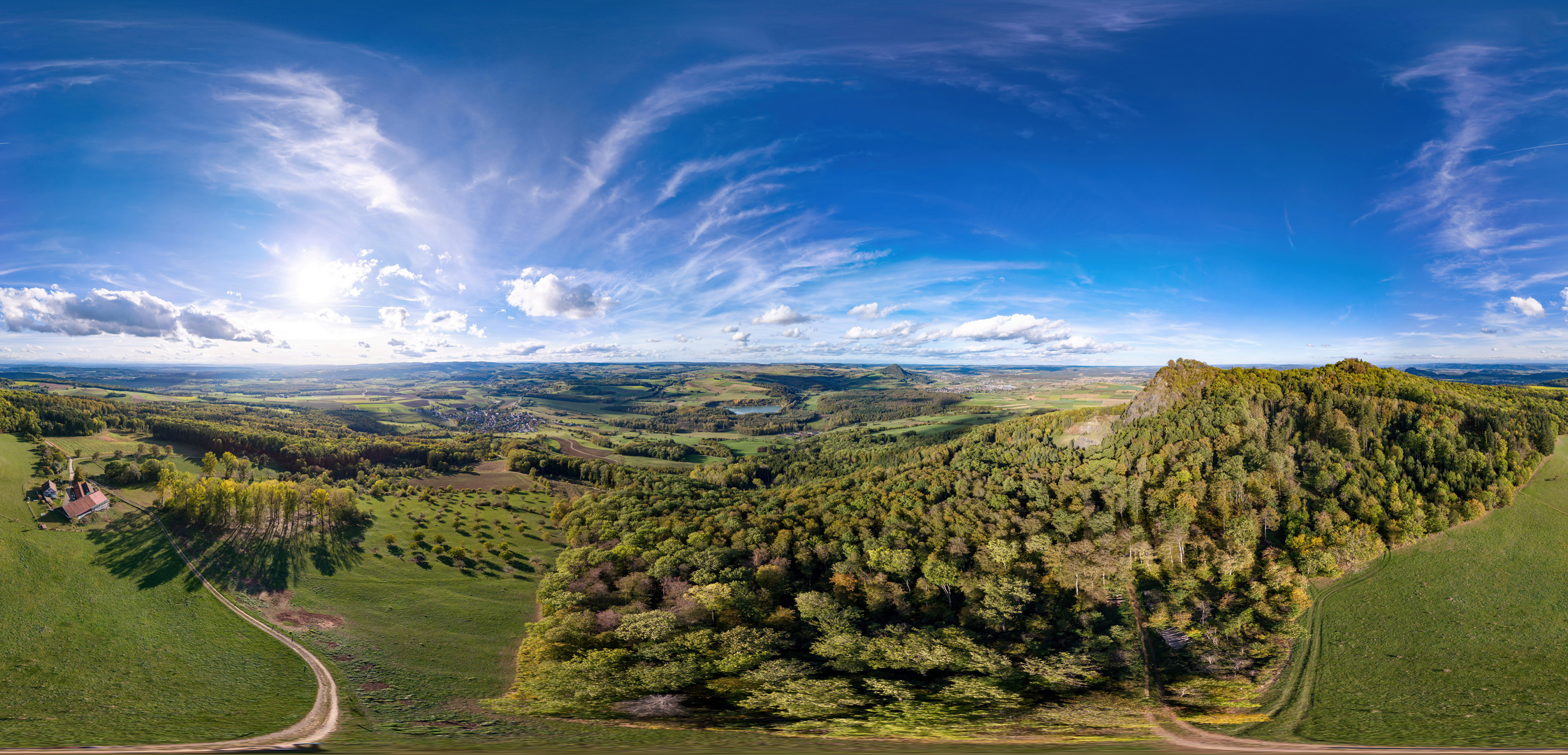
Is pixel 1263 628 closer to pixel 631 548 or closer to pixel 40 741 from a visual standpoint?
pixel 631 548

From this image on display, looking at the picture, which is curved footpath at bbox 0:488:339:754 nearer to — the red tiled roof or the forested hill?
the forested hill

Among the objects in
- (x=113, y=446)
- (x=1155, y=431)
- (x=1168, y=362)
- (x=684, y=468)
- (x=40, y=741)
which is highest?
(x=1168, y=362)

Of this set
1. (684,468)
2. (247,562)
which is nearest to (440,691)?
(247,562)

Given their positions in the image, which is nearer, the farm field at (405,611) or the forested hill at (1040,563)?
the farm field at (405,611)

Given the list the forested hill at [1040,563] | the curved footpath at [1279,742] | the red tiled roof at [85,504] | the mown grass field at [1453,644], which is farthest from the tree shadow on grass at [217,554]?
the mown grass field at [1453,644]

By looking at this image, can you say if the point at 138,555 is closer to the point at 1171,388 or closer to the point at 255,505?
the point at 255,505

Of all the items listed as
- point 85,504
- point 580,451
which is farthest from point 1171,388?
point 580,451

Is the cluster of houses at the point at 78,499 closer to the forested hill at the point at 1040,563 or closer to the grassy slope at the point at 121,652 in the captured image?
the grassy slope at the point at 121,652
